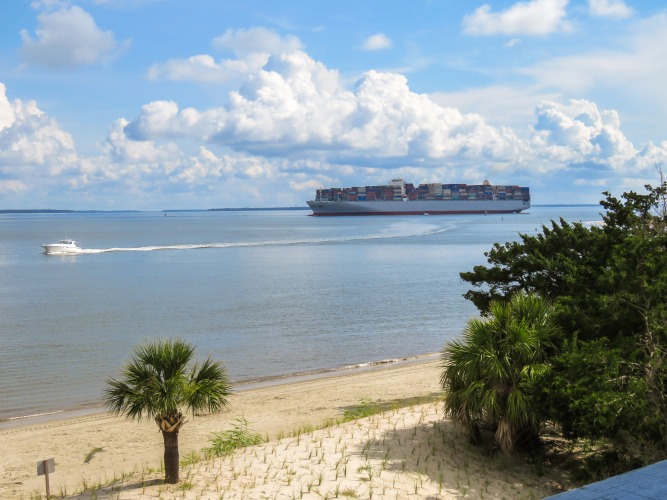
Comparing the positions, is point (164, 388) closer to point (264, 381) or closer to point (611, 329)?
point (611, 329)

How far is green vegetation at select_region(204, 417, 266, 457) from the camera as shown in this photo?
1298 centimetres

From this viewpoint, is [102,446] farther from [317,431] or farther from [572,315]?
[572,315]

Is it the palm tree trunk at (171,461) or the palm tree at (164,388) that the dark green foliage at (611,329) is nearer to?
the palm tree at (164,388)

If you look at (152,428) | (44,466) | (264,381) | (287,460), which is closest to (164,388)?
(44,466)

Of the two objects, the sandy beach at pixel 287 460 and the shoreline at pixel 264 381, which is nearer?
the sandy beach at pixel 287 460

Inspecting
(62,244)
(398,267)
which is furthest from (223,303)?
(62,244)

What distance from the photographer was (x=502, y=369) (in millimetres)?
10430

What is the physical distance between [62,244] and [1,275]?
2524 centimetres

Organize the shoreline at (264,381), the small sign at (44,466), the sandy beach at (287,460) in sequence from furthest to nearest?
the shoreline at (264,381), the sandy beach at (287,460), the small sign at (44,466)

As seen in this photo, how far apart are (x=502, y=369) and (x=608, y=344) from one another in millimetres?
2127

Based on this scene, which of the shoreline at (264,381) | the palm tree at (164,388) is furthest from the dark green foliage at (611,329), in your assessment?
the shoreline at (264,381)

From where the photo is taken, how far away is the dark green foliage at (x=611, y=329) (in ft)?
31.4

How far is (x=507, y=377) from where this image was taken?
10531 millimetres

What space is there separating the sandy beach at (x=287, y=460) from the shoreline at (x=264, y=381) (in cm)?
60
